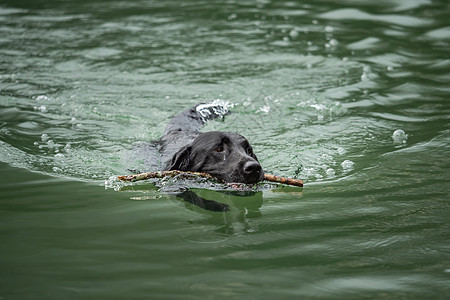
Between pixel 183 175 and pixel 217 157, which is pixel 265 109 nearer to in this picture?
pixel 217 157

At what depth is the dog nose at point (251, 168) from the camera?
489 centimetres

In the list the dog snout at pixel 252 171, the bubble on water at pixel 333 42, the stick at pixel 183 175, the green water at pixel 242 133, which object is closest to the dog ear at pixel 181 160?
the stick at pixel 183 175

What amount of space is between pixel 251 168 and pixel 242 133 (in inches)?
107

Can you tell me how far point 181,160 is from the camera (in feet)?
18.6

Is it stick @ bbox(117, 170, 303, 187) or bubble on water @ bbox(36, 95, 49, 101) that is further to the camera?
bubble on water @ bbox(36, 95, 49, 101)

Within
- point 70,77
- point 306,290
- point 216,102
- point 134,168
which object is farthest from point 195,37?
point 306,290

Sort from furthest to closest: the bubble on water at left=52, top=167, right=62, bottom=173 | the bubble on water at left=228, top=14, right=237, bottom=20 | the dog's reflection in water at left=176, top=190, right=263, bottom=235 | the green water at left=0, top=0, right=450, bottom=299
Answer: the bubble on water at left=228, top=14, right=237, bottom=20
the bubble on water at left=52, top=167, right=62, bottom=173
the dog's reflection in water at left=176, top=190, right=263, bottom=235
the green water at left=0, top=0, right=450, bottom=299

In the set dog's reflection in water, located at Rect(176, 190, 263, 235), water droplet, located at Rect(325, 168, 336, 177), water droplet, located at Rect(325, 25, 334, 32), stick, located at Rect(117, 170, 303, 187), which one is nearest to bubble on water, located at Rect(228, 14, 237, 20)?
water droplet, located at Rect(325, 25, 334, 32)

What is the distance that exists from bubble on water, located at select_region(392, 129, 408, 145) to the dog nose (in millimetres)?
2647

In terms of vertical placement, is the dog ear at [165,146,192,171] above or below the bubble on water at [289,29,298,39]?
below

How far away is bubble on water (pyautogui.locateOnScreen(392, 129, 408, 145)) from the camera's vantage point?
22.1 feet

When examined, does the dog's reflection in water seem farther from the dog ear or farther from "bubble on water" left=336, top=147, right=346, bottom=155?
"bubble on water" left=336, top=147, right=346, bottom=155

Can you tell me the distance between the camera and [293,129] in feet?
24.9

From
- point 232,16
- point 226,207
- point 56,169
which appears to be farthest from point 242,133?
point 232,16
